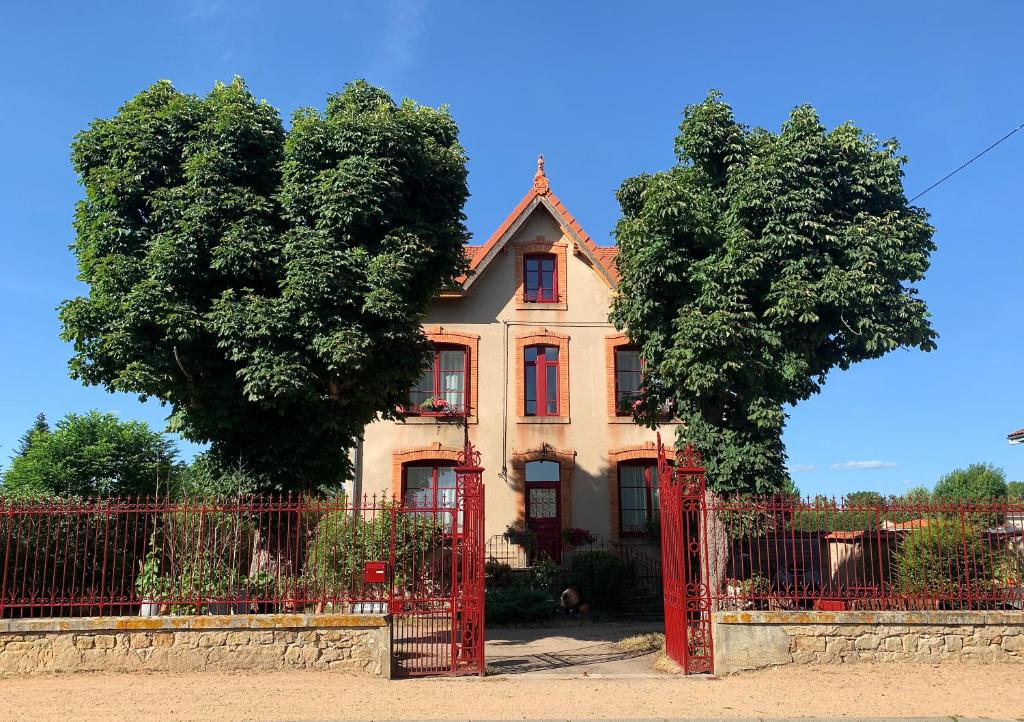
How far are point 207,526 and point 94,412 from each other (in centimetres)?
801

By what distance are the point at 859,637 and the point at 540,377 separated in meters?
10.9

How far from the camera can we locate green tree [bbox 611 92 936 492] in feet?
39.5

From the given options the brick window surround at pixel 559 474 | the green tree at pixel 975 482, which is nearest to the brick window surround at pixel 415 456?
the brick window surround at pixel 559 474

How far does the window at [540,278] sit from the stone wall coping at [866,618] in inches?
445

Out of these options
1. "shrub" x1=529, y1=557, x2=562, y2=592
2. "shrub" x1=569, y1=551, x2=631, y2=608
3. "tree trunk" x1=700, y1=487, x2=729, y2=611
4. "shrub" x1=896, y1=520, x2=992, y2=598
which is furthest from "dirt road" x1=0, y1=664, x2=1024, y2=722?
"shrub" x1=529, y1=557, x2=562, y2=592

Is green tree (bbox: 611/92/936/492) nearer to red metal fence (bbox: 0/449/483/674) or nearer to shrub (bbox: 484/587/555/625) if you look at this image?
red metal fence (bbox: 0/449/483/674)

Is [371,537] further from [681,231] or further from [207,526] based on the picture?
[681,231]

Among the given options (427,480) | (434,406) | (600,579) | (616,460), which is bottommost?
(600,579)

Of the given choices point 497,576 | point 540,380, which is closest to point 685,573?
point 497,576

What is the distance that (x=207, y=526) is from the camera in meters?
10.8

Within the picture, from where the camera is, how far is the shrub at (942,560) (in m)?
10.6

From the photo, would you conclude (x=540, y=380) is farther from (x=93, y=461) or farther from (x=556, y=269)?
(x=93, y=461)

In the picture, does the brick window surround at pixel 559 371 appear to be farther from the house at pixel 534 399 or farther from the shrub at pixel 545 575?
the shrub at pixel 545 575

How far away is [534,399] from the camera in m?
19.8
